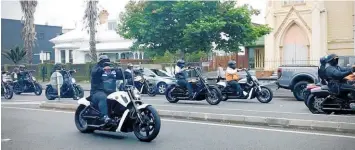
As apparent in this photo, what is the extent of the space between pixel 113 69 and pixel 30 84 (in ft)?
36.0

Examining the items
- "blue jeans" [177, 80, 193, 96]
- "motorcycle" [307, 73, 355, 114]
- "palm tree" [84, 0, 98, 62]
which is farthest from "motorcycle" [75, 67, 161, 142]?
"blue jeans" [177, 80, 193, 96]

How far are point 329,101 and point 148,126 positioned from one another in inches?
194

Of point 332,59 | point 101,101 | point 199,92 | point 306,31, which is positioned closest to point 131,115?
point 101,101

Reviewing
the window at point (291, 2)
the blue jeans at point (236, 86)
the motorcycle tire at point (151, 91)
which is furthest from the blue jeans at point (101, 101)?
the window at point (291, 2)

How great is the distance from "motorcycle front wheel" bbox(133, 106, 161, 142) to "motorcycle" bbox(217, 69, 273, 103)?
7.08m

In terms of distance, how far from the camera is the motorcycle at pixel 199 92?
13.4 metres

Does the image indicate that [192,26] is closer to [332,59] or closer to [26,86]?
[26,86]

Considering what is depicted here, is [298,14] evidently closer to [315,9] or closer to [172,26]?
[315,9]

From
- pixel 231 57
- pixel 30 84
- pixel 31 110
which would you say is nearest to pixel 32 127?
pixel 31 110

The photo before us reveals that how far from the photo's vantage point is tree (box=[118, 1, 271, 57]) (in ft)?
71.4

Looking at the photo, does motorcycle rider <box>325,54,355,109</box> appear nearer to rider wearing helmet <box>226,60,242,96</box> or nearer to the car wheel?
rider wearing helmet <box>226,60,242,96</box>

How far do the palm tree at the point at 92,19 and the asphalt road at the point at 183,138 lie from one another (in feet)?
16.5

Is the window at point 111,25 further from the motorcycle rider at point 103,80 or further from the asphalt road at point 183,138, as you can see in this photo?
the motorcycle rider at point 103,80

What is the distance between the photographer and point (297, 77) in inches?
600
